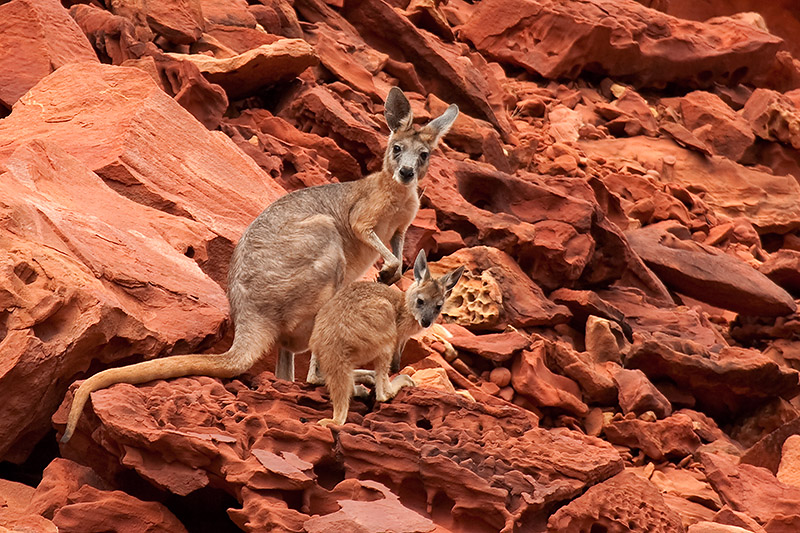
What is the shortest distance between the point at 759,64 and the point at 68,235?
15.4 m

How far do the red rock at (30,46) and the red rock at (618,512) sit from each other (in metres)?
6.12

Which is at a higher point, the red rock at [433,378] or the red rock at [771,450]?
the red rock at [433,378]

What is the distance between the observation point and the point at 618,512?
17.4ft

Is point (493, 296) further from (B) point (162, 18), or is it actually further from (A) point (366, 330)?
(B) point (162, 18)

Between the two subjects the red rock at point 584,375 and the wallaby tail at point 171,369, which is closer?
the wallaby tail at point 171,369

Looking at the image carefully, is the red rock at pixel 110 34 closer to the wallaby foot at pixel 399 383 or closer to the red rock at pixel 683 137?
the wallaby foot at pixel 399 383

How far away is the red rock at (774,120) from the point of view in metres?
17.1

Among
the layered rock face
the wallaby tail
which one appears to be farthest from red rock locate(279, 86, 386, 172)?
the wallaby tail

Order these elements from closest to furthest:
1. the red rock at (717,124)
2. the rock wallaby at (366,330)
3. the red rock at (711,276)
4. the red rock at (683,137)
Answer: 1. the rock wallaby at (366,330)
2. the red rock at (711,276)
3. the red rock at (683,137)
4. the red rock at (717,124)

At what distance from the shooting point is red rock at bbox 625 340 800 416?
927cm

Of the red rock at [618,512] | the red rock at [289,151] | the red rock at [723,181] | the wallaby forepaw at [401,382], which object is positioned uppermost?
the red rock at [618,512]

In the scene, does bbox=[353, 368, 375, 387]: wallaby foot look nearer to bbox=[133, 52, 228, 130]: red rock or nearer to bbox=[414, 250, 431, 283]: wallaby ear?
bbox=[414, 250, 431, 283]: wallaby ear

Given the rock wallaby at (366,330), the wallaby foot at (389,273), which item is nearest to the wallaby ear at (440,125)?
the wallaby foot at (389,273)

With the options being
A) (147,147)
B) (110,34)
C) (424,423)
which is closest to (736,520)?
(424,423)
